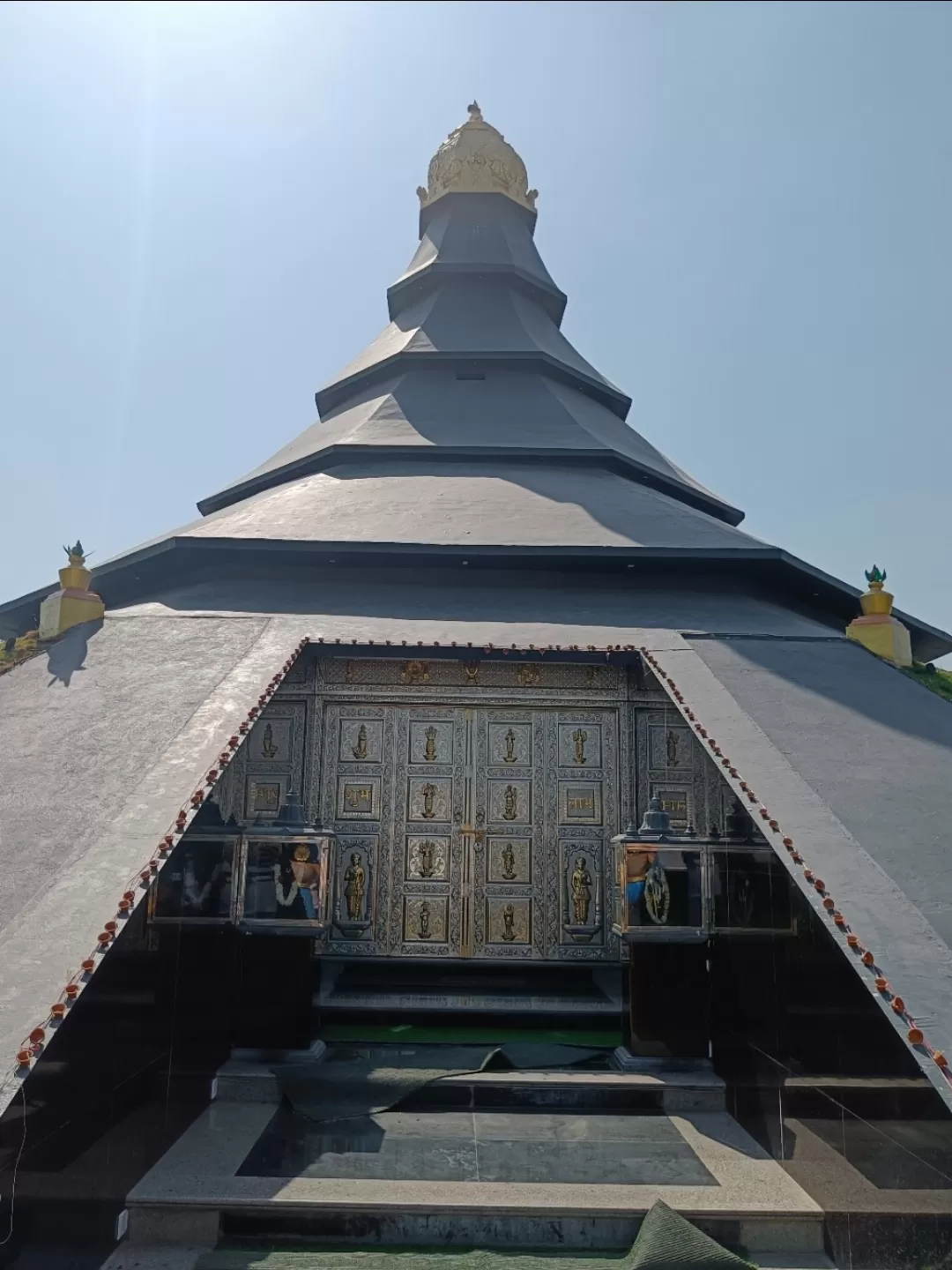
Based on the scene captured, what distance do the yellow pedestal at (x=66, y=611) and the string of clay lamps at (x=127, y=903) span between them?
274cm

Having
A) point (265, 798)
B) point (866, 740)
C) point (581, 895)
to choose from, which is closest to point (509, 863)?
point (581, 895)

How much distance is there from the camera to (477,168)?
17250 mm

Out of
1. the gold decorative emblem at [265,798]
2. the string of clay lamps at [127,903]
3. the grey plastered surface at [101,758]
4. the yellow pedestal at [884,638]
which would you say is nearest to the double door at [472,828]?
the gold decorative emblem at [265,798]

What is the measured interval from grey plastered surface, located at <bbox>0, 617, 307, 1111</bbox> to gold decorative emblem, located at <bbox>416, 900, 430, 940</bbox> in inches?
95.9

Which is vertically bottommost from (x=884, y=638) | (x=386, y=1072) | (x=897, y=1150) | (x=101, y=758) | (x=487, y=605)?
(x=386, y=1072)

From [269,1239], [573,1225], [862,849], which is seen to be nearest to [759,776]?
[862,849]

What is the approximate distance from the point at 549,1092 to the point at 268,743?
366 centimetres

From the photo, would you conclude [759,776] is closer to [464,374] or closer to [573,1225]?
[573,1225]

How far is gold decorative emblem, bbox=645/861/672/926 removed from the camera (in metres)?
5.60

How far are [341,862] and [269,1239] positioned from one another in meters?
3.45

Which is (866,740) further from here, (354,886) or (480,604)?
(354,886)

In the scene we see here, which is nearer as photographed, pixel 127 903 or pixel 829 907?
pixel 127 903

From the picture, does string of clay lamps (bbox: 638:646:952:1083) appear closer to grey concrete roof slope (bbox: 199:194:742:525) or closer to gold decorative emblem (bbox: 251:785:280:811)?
gold decorative emblem (bbox: 251:785:280:811)

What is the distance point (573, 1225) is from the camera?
13.0 ft
